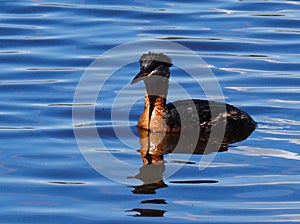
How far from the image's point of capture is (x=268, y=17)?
838 inches

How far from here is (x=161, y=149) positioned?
44.2ft

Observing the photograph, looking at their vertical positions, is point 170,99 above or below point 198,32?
below

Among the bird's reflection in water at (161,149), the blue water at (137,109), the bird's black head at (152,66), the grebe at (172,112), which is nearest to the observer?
the blue water at (137,109)

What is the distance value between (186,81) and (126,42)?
109 inches

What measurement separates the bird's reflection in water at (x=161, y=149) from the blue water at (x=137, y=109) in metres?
0.11

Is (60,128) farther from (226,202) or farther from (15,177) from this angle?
(226,202)

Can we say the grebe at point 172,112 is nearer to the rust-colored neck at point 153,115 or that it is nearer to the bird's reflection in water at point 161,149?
the rust-colored neck at point 153,115

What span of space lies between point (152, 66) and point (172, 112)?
2.52ft

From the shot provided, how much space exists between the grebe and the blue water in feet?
1.03

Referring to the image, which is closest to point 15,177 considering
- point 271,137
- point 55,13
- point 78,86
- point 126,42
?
point 271,137

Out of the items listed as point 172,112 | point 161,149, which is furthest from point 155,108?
point 161,149

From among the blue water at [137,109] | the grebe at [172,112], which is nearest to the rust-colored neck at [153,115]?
the grebe at [172,112]

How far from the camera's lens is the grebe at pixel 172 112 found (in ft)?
46.0

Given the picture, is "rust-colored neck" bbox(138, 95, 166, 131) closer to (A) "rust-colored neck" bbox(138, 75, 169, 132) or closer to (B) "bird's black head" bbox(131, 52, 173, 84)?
(A) "rust-colored neck" bbox(138, 75, 169, 132)
